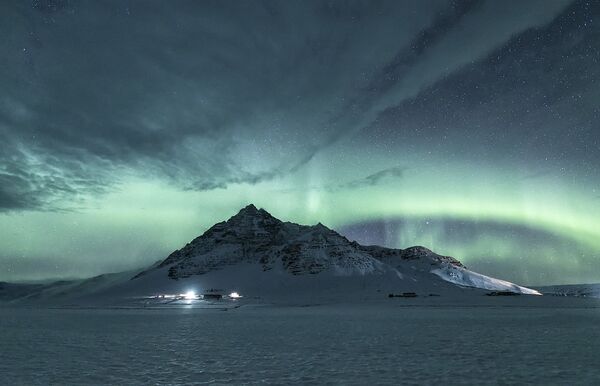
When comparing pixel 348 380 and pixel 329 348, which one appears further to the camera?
pixel 329 348

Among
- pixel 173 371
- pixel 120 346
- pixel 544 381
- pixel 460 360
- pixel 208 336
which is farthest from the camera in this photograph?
pixel 208 336

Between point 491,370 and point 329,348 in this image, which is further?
point 329,348

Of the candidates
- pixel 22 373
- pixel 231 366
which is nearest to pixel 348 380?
pixel 231 366

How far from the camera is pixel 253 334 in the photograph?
4500 cm

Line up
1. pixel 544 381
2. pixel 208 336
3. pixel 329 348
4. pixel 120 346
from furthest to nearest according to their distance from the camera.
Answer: pixel 208 336
pixel 120 346
pixel 329 348
pixel 544 381

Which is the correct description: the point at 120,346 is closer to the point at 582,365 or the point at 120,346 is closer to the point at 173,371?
the point at 173,371

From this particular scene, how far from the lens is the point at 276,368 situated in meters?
25.0


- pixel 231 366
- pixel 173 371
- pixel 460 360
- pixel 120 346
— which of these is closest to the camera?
pixel 173 371

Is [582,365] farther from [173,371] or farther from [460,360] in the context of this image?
[173,371]

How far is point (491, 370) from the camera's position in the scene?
78.9 ft

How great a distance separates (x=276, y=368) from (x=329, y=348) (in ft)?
30.2

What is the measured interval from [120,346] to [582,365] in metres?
30.4

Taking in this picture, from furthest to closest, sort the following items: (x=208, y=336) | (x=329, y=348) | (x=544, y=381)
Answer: (x=208, y=336) < (x=329, y=348) < (x=544, y=381)

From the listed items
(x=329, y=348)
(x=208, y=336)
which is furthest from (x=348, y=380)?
(x=208, y=336)
